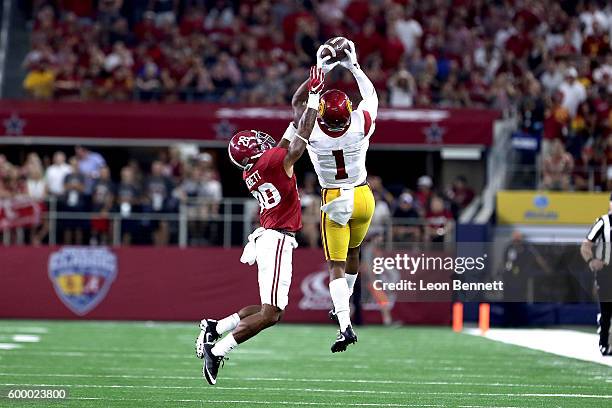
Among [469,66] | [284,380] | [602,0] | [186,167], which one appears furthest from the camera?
[602,0]

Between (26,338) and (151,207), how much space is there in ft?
16.9

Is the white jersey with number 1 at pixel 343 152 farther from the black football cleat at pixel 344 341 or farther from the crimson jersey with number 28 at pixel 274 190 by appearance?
the black football cleat at pixel 344 341

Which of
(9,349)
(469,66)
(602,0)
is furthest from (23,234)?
(602,0)

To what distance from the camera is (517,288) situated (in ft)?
69.3

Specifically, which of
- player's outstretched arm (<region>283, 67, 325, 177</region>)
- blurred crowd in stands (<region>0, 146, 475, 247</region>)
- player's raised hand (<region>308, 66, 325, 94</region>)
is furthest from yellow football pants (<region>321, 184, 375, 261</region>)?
blurred crowd in stands (<region>0, 146, 475, 247</region>)

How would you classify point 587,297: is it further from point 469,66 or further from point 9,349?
point 9,349

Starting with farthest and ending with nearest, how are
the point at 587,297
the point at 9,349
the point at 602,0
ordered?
the point at 602,0 → the point at 587,297 → the point at 9,349

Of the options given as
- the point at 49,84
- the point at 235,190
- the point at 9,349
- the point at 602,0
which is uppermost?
the point at 602,0

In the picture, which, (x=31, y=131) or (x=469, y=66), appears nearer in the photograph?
(x=31, y=131)

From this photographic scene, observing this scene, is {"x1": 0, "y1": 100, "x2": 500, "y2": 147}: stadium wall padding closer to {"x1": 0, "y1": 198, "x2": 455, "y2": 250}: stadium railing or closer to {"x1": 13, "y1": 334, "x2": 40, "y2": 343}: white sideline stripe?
{"x1": 0, "y1": 198, "x2": 455, "y2": 250}: stadium railing

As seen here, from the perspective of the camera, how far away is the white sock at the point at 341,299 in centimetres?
1123

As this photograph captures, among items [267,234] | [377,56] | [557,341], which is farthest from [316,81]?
[377,56]

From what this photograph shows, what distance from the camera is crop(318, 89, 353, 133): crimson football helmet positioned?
11055 mm

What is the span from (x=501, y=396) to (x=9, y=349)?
6.58 meters
